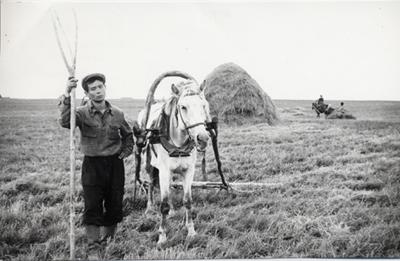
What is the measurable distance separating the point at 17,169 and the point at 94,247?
6.26 ft

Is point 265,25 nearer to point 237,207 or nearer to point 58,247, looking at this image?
point 237,207

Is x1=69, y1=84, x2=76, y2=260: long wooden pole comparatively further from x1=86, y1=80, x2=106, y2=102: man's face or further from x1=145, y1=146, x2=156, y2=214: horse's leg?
x1=145, y1=146, x2=156, y2=214: horse's leg

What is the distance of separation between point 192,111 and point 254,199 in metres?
1.84

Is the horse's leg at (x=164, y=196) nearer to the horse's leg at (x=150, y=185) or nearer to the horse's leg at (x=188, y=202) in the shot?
the horse's leg at (x=188, y=202)

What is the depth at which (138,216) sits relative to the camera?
12.9ft

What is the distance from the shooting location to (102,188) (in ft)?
10.5

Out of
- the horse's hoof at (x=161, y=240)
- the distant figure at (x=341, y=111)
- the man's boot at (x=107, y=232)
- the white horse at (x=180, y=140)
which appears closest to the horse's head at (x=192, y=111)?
the white horse at (x=180, y=140)

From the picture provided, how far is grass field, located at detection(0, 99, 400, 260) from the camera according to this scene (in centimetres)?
333

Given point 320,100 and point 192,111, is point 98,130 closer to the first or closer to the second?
point 192,111

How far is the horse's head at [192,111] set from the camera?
9.80 ft

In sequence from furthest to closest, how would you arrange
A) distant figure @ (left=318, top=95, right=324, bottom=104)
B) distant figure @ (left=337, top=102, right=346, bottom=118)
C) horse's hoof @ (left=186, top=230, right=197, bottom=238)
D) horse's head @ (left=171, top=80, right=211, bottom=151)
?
1. distant figure @ (left=337, top=102, right=346, bottom=118)
2. distant figure @ (left=318, top=95, right=324, bottom=104)
3. horse's hoof @ (left=186, top=230, right=197, bottom=238)
4. horse's head @ (left=171, top=80, right=211, bottom=151)

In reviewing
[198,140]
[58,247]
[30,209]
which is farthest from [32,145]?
[198,140]

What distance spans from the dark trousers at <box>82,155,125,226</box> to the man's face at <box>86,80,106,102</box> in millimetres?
615

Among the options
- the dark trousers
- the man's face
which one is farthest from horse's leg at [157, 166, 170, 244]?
the man's face
